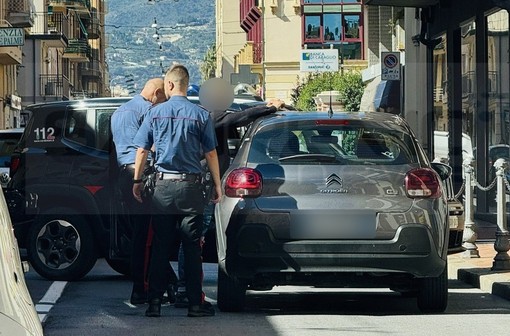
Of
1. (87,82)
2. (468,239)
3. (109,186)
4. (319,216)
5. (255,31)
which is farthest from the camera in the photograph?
(87,82)

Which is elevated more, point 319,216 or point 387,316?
point 319,216

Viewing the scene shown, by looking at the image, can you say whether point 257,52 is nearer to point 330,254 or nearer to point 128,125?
point 128,125

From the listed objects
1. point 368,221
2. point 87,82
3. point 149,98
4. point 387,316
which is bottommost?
point 387,316

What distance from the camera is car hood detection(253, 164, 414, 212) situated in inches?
372

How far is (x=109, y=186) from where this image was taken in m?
12.3

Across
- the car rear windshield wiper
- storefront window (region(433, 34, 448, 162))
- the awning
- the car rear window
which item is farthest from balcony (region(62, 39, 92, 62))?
the car rear windshield wiper

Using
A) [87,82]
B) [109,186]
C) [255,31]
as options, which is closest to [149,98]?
[109,186]

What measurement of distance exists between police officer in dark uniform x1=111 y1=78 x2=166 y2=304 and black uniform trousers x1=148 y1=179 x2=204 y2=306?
1.53 feet

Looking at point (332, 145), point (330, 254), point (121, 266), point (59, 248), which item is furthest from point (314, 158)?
point (121, 266)

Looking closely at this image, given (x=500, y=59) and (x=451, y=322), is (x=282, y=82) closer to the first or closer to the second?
(x=500, y=59)

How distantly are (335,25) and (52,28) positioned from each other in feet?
66.5

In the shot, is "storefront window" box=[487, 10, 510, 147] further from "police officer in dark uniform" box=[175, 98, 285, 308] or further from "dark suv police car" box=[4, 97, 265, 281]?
"police officer in dark uniform" box=[175, 98, 285, 308]

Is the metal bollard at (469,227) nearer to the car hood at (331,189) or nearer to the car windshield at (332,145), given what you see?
the car windshield at (332,145)

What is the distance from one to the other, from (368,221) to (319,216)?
0.35 metres
